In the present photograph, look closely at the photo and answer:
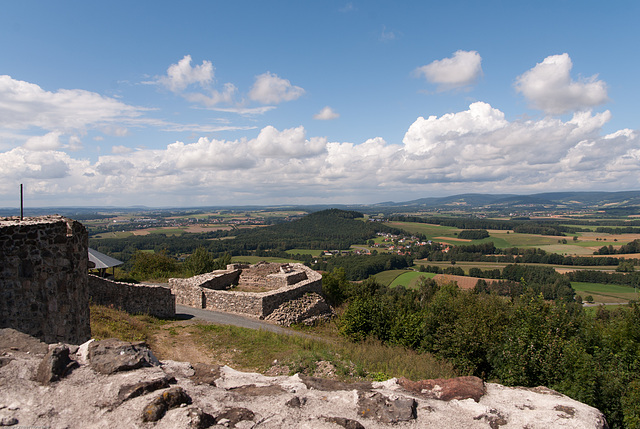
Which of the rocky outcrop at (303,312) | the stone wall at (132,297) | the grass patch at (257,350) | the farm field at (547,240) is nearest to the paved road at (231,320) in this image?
the rocky outcrop at (303,312)

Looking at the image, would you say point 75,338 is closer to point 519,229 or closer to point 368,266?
point 368,266

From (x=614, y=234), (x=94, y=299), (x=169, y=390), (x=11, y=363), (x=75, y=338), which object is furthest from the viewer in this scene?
(x=614, y=234)

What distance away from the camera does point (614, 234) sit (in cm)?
11175

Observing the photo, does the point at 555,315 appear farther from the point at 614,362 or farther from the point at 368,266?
the point at 368,266

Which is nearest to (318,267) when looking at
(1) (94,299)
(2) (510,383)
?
(1) (94,299)

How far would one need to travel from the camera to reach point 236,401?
4.10 m

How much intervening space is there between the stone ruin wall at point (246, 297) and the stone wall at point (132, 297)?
8.31ft

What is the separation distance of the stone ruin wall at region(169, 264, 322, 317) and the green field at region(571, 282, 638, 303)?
45.1 meters

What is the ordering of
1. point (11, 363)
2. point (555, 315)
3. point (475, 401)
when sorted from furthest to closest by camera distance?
point (555, 315), point (475, 401), point (11, 363)

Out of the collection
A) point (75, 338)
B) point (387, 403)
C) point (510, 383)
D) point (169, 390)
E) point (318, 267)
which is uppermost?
point (169, 390)

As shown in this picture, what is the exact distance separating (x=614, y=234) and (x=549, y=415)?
141 m

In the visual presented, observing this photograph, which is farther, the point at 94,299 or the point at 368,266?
the point at 368,266

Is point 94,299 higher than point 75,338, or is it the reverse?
point 75,338

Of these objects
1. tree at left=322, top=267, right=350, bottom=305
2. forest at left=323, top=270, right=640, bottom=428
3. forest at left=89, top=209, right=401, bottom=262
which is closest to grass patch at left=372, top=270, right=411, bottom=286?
forest at left=89, top=209, right=401, bottom=262
